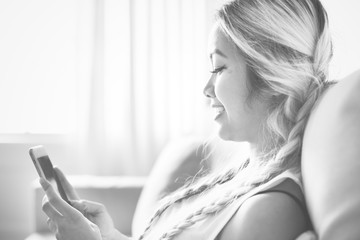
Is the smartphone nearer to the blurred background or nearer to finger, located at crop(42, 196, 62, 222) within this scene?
finger, located at crop(42, 196, 62, 222)

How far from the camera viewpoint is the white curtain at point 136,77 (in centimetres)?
236

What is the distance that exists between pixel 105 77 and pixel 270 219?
1679 millimetres

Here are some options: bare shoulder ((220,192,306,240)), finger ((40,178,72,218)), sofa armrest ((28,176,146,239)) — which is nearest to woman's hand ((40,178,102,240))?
finger ((40,178,72,218))

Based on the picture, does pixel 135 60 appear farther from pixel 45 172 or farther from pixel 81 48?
pixel 45 172

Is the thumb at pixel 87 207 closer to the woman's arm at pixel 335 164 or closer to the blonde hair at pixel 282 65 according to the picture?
the blonde hair at pixel 282 65

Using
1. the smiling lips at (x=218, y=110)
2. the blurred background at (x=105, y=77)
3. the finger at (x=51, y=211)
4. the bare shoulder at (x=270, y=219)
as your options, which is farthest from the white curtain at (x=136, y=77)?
the bare shoulder at (x=270, y=219)

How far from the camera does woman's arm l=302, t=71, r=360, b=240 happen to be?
2.18 ft

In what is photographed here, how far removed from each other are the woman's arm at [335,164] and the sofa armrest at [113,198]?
1159 millimetres

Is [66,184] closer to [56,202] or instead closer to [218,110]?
[56,202]

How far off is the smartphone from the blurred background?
3.95 feet

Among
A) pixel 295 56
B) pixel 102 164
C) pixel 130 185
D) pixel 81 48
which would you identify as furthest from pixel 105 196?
pixel 295 56

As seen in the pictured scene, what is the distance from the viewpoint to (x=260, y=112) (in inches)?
41.4

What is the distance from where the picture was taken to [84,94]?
93.4 inches

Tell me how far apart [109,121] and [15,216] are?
2.61ft
